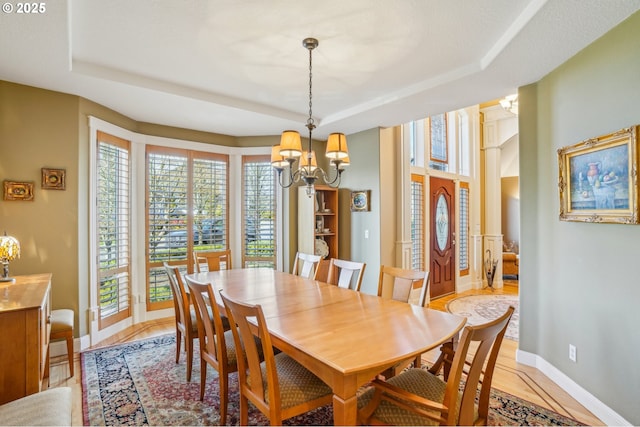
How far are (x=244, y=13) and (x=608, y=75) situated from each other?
2482 millimetres

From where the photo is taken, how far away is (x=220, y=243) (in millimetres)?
4875

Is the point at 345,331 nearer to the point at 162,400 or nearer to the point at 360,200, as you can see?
the point at 162,400

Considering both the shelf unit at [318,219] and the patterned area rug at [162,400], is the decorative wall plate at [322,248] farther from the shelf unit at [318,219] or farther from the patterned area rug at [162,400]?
the patterned area rug at [162,400]

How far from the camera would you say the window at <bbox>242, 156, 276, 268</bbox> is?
5004 millimetres

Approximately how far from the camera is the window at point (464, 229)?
609cm

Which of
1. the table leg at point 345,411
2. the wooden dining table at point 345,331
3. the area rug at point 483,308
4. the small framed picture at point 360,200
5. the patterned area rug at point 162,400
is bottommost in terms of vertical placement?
the area rug at point 483,308

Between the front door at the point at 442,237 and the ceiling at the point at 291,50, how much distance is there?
7.12 feet

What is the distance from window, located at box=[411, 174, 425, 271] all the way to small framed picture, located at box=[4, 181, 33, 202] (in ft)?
15.5

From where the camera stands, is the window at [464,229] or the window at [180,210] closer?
the window at [180,210]

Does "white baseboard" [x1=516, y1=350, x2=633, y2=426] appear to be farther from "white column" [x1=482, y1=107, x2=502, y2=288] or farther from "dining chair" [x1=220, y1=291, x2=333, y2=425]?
"white column" [x1=482, y1=107, x2=502, y2=288]

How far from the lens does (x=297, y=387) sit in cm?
175

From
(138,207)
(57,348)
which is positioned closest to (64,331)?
(57,348)

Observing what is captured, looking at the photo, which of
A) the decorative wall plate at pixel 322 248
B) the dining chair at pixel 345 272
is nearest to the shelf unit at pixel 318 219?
the decorative wall plate at pixel 322 248

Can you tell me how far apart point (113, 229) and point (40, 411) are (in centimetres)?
273
